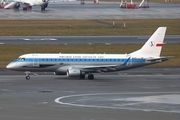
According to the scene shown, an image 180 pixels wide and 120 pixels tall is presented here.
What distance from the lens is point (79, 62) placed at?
192 ft

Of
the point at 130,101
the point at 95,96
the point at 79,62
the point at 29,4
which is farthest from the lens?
the point at 29,4

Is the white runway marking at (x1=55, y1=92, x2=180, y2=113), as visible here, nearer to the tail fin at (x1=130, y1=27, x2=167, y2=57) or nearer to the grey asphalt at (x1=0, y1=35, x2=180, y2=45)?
the tail fin at (x1=130, y1=27, x2=167, y2=57)

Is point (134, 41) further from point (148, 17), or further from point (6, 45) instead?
point (148, 17)

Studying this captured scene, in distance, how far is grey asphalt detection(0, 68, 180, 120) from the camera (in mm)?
37750

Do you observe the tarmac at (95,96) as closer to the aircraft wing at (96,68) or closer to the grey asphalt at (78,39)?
the aircraft wing at (96,68)

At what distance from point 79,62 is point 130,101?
593 inches

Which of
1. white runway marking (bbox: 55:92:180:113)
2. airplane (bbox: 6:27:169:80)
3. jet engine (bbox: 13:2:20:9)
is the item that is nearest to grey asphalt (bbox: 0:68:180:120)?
white runway marking (bbox: 55:92:180:113)

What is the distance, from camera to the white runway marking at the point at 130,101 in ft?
135

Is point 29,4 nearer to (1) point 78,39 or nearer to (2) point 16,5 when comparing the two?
(2) point 16,5

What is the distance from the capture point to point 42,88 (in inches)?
2020

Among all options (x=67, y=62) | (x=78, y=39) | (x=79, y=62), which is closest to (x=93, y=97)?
(x=67, y=62)

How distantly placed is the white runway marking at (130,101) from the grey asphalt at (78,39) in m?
42.4

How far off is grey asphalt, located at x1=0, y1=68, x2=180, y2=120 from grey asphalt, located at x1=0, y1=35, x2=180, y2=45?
1123 inches

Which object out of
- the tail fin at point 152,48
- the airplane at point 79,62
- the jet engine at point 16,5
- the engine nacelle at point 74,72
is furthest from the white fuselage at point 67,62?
the jet engine at point 16,5
